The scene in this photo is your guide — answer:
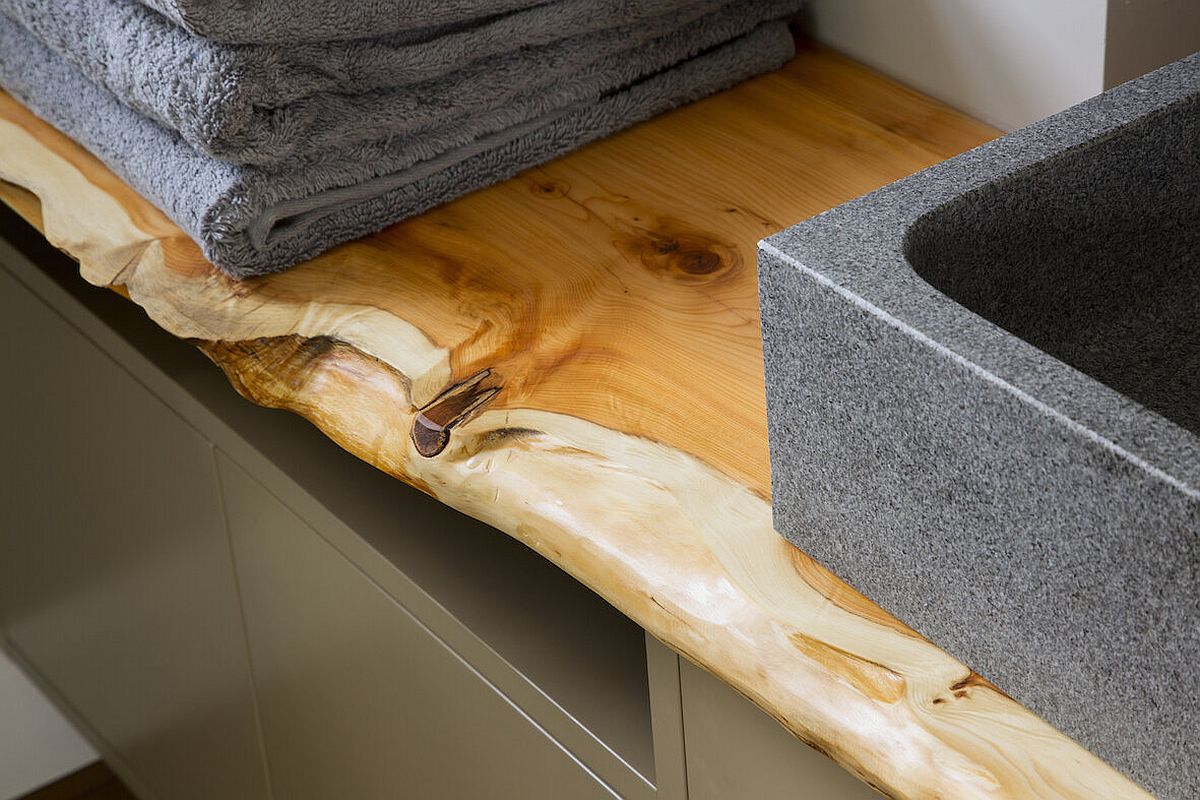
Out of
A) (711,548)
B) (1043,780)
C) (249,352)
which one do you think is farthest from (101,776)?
(1043,780)

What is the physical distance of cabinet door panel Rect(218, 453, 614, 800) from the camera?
71 centimetres

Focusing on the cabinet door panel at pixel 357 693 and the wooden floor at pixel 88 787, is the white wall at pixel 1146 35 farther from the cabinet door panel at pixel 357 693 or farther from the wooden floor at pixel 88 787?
the wooden floor at pixel 88 787

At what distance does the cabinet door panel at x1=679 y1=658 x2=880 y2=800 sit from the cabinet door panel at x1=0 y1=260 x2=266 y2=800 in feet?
1.51

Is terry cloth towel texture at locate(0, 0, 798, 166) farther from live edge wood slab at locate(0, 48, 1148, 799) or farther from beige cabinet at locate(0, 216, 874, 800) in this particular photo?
beige cabinet at locate(0, 216, 874, 800)

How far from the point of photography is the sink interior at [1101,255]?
0.48m

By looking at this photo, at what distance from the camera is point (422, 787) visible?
2.73 ft

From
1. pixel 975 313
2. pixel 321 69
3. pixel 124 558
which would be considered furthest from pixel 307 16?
pixel 124 558

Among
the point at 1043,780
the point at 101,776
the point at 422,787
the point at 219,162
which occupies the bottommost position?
the point at 101,776

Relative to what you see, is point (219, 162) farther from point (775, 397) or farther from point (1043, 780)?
point (1043, 780)

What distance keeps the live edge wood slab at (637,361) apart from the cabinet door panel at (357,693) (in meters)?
0.16

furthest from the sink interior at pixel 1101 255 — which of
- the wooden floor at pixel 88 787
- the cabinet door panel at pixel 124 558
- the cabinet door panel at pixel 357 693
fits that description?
the wooden floor at pixel 88 787

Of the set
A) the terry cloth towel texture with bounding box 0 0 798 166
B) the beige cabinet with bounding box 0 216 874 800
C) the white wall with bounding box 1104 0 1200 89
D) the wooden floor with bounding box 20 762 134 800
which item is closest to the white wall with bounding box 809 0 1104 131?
the white wall with bounding box 1104 0 1200 89

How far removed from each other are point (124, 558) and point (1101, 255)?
0.89 m

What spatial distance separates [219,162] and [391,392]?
172 millimetres
